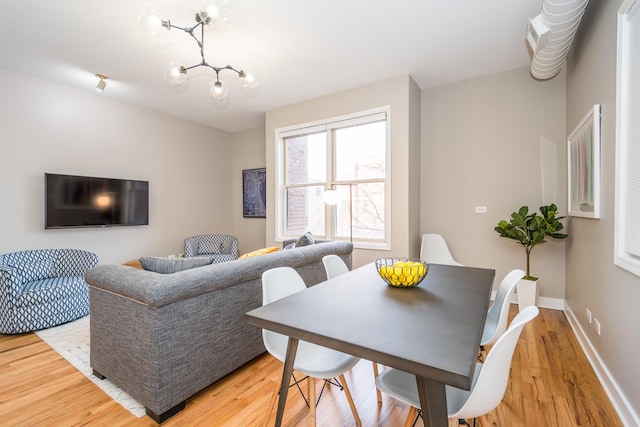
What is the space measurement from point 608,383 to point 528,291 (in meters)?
1.37

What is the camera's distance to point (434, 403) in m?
0.92

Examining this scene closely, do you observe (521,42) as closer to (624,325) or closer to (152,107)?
(624,325)

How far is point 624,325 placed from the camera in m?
1.74

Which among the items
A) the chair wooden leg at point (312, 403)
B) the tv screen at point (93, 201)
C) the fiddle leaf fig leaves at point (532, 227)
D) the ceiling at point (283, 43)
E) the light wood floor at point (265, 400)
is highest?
the ceiling at point (283, 43)

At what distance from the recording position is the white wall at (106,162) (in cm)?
353

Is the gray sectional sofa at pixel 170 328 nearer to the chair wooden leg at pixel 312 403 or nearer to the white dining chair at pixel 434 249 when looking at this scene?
the chair wooden leg at pixel 312 403

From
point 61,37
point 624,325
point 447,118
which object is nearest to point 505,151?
point 447,118

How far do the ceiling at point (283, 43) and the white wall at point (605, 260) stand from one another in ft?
1.96

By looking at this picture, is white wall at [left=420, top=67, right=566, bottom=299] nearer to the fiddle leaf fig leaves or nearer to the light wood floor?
the fiddle leaf fig leaves

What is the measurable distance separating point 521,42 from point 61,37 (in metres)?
4.62

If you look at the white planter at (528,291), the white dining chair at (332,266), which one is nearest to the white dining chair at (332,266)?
the white dining chair at (332,266)

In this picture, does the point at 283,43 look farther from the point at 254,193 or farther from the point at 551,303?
the point at 551,303

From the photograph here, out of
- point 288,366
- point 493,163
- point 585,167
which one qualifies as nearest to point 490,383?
point 288,366

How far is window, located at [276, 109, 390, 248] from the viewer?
409 centimetres
